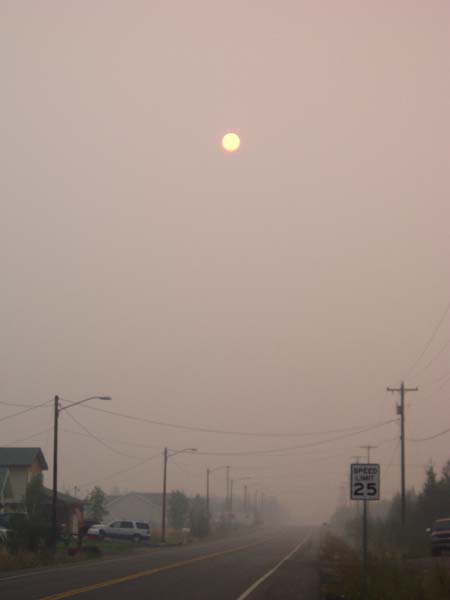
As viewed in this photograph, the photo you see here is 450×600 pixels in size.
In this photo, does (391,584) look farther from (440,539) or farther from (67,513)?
(67,513)

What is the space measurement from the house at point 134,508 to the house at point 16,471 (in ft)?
211

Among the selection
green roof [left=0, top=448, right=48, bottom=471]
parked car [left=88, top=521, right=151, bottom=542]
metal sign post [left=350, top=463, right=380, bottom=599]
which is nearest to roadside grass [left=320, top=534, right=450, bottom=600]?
metal sign post [left=350, top=463, right=380, bottom=599]

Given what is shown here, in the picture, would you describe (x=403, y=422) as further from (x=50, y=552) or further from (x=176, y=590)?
(x=176, y=590)

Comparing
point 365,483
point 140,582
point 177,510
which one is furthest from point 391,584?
point 177,510

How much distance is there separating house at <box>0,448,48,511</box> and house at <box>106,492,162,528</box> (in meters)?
64.3

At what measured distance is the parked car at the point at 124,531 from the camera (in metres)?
80.4

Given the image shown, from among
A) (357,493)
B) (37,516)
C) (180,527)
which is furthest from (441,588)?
(180,527)

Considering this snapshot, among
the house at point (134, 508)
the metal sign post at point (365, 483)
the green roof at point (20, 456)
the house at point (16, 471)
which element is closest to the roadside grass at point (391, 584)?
the metal sign post at point (365, 483)

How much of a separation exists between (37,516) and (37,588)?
104ft

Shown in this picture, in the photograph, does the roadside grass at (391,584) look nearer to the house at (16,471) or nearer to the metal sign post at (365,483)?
the metal sign post at (365,483)

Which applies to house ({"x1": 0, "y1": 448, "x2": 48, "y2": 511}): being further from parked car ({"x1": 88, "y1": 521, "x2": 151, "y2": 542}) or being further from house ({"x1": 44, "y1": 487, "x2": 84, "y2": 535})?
parked car ({"x1": 88, "y1": 521, "x2": 151, "y2": 542})

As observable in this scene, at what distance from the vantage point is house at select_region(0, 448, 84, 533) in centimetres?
7338

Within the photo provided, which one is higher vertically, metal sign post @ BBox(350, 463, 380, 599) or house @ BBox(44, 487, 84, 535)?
metal sign post @ BBox(350, 463, 380, 599)

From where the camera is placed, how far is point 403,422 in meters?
64.4
